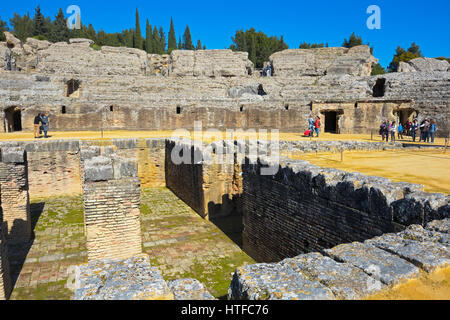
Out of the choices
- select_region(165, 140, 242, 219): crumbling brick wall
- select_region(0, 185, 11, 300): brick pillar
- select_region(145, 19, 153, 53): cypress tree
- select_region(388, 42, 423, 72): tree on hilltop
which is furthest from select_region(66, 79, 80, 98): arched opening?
select_region(388, 42, 423, 72): tree on hilltop

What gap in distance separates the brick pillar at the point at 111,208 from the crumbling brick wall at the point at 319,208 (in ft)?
8.65

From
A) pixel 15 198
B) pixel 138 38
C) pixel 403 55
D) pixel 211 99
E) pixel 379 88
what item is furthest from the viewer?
pixel 138 38

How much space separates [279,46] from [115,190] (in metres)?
66.7

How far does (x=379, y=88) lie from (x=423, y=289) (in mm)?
25559

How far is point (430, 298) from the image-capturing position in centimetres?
233

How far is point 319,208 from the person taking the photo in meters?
5.26

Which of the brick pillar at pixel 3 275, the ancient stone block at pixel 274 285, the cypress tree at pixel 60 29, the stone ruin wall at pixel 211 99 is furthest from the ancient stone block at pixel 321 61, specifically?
the cypress tree at pixel 60 29

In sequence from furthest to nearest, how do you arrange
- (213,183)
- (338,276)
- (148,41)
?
(148,41)
(213,183)
(338,276)

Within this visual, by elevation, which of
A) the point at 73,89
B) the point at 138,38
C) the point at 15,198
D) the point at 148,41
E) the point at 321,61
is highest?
the point at 138,38

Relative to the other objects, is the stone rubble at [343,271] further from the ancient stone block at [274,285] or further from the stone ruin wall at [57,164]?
the stone ruin wall at [57,164]

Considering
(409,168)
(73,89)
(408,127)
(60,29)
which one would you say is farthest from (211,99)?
(60,29)

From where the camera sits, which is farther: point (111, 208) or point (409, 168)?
point (409, 168)

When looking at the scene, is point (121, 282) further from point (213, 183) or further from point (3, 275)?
point (213, 183)

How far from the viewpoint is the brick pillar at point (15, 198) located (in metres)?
8.30
